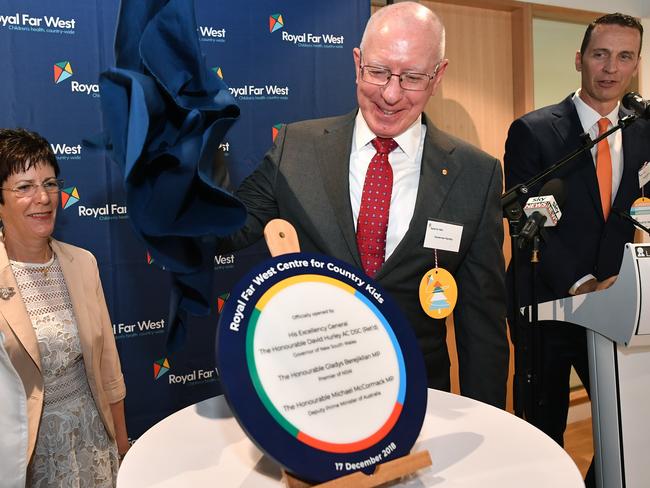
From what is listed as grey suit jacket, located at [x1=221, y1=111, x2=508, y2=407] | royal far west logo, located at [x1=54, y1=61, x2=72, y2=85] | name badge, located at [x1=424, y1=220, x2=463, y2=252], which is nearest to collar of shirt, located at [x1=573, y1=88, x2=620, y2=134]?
grey suit jacket, located at [x1=221, y1=111, x2=508, y2=407]

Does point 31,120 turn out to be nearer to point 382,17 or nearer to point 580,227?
point 382,17

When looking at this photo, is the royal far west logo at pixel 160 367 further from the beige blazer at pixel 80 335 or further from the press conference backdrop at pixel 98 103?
the beige blazer at pixel 80 335

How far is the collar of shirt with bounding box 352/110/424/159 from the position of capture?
58.4 inches

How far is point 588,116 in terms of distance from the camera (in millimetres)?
2578

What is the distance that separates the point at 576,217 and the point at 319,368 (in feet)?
6.57

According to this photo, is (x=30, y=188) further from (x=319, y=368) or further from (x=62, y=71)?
→ (x=319, y=368)

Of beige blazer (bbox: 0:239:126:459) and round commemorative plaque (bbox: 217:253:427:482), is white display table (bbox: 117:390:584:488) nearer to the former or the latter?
round commemorative plaque (bbox: 217:253:427:482)

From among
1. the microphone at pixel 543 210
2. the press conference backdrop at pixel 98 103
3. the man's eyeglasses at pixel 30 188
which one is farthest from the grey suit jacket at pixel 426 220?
the man's eyeglasses at pixel 30 188

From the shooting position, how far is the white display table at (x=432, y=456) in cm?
83

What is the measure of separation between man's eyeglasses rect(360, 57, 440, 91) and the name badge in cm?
32

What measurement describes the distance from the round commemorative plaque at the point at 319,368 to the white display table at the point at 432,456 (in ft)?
0.34

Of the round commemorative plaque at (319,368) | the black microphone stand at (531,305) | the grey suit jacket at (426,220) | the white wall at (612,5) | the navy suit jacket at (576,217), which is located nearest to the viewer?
the round commemorative plaque at (319,368)

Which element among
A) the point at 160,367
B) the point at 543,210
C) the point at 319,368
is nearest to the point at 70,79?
the point at 160,367

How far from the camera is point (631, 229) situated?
2488 mm
